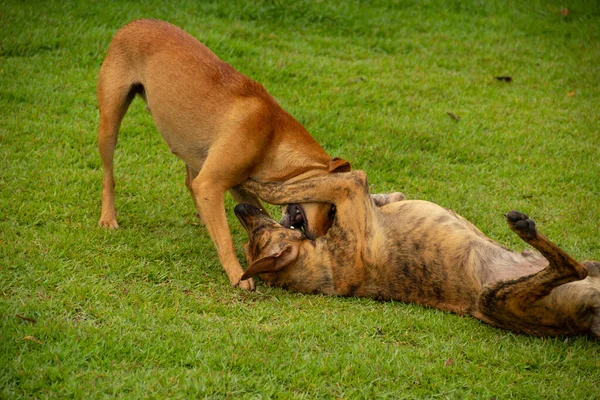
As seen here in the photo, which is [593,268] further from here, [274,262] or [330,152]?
[330,152]

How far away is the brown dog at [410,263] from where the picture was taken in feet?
15.6

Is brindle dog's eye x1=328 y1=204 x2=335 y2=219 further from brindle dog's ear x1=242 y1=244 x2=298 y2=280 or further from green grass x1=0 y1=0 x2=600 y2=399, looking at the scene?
green grass x1=0 y1=0 x2=600 y2=399

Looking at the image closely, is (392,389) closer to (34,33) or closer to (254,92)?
(254,92)

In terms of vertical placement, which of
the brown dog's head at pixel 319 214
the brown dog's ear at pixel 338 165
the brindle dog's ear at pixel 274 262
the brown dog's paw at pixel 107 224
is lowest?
the brown dog's paw at pixel 107 224

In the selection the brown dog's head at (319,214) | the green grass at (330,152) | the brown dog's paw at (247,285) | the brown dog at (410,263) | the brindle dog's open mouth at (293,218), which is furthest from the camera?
the brindle dog's open mouth at (293,218)

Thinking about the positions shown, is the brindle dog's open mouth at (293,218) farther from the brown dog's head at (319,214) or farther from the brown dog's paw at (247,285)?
the brown dog's paw at (247,285)

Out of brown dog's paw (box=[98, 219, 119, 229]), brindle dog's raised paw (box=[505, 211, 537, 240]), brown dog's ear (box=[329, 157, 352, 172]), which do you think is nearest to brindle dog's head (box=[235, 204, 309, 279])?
brown dog's ear (box=[329, 157, 352, 172])

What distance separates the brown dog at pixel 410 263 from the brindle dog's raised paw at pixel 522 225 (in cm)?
29

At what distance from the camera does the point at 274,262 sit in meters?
5.01

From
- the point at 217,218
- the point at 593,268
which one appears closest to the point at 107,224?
the point at 217,218

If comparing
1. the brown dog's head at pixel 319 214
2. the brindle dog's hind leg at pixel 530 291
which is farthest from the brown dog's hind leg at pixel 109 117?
the brindle dog's hind leg at pixel 530 291

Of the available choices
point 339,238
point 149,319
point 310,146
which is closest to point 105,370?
point 149,319

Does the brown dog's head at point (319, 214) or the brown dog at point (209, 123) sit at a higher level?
the brown dog at point (209, 123)

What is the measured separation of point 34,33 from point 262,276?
5.54 metres
